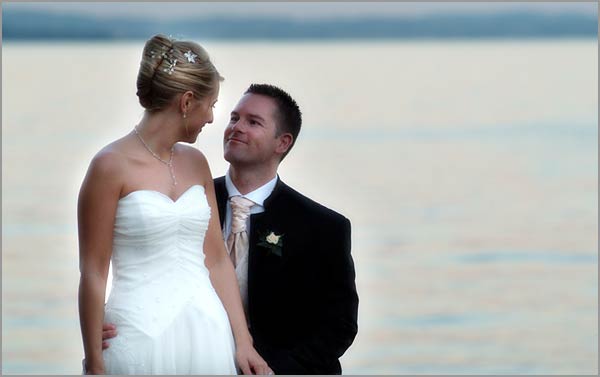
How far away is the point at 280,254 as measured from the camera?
496 centimetres

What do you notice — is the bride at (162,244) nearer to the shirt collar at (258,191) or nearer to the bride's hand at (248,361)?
the bride's hand at (248,361)

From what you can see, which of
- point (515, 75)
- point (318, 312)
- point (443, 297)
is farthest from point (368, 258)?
point (515, 75)

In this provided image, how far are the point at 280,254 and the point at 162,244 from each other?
0.47 metres

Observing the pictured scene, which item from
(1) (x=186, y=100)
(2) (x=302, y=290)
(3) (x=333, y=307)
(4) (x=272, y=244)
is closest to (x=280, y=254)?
(4) (x=272, y=244)

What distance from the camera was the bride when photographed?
454 centimetres

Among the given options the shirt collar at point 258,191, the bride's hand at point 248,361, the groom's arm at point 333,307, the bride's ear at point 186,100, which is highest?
the bride's ear at point 186,100

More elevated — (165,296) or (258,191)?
(258,191)

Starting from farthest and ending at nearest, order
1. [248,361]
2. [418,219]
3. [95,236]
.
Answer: [418,219] < [248,361] < [95,236]

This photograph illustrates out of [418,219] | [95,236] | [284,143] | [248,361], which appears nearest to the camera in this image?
[95,236]

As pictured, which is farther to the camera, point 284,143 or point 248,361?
point 284,143

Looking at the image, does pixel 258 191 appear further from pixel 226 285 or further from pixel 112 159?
pixel 112 159

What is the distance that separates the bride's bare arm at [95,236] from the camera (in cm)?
450

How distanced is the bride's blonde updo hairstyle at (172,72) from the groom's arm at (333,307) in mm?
748

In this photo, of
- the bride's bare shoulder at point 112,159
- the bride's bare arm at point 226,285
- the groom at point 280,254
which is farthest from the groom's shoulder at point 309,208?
the bride's bare shoulder at point 112,159
